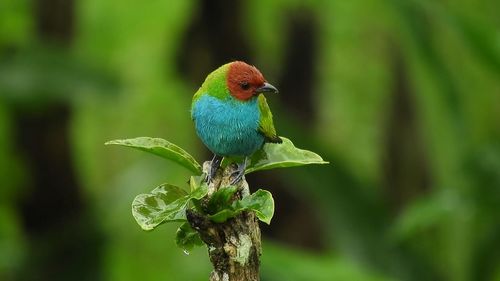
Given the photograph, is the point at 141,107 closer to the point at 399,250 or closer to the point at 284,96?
the point at 284,96

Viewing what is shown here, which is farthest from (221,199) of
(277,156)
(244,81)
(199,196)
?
(244,81)

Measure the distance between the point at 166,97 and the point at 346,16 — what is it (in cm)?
265

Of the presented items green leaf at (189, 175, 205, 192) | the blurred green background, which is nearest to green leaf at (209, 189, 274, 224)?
green leaf at (189, 175, 205, 192)

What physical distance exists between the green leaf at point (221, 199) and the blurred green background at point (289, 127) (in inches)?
101

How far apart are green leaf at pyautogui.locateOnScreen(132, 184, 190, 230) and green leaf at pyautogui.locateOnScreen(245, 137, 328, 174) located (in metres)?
0.15

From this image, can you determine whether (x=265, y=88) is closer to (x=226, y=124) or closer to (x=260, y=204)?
(x=226, y=124)

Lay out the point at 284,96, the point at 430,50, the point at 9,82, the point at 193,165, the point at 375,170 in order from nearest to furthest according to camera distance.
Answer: the point at 193,165 < the point at 430,50 < the point at 9,82 < the point at 284,96 < the point at 375,170

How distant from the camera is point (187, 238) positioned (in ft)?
6.88

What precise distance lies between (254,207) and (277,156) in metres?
0.14

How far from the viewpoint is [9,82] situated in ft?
26.1

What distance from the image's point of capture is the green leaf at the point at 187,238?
2.08m

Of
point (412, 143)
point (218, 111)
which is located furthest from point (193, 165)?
point (412, 143)

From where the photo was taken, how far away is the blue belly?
1.84m

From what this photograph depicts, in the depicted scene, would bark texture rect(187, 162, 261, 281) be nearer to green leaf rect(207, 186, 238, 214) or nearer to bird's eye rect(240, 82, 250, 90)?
green leaf rect(207, 186, 238, 214)
